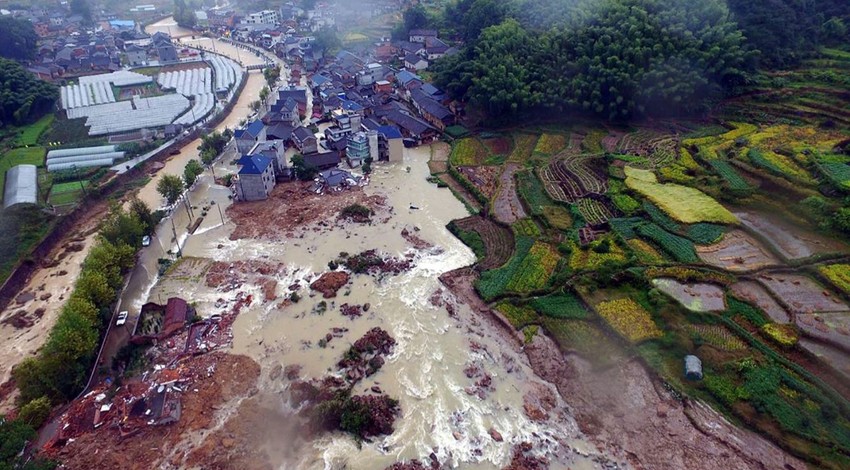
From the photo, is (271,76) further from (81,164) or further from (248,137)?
(81,164)

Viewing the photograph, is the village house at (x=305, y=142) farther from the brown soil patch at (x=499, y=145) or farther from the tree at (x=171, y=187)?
the brown soil patch at (x=499, y=145)

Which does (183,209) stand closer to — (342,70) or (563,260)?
(563,260)

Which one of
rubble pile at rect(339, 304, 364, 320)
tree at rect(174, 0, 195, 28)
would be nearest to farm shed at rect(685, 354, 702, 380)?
rubble pile at rect(339, 304, 364, 320)

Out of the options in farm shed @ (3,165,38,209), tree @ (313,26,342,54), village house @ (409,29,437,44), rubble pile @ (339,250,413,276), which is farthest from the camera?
tree @ (313,26,342,54)

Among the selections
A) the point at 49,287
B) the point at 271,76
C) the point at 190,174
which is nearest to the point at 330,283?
the point at 49,287

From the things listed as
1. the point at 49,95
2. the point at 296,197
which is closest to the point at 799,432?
the point at 296,197

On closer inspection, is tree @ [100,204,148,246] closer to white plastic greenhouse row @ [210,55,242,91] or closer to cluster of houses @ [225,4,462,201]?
cluster of houses @ [225,4,462,201]
